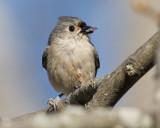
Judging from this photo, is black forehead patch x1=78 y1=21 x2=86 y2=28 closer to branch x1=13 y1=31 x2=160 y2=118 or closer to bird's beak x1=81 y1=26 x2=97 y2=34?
bird's beak x1=81 y1=26 x2=97 y2=34

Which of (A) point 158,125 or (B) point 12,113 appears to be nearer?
(A) point 158,125

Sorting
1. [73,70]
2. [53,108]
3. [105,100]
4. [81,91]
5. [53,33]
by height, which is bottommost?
[105,100]

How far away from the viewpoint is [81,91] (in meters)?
3.89

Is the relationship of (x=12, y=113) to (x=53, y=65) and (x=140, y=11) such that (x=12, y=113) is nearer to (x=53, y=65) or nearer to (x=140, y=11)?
(x=53, y=65)

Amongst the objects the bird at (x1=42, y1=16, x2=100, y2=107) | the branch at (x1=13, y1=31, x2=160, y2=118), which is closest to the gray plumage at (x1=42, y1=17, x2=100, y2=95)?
the bird at (x1=42, y1=16, x2=100, y2=107)

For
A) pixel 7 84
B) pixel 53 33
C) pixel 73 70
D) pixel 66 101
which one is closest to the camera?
pixel 66 101

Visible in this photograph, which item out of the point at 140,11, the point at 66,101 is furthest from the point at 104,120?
the point at 66,101

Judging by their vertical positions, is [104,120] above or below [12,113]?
below

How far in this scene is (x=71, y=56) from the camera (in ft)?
20.1

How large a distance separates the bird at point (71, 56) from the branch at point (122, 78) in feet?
7.35

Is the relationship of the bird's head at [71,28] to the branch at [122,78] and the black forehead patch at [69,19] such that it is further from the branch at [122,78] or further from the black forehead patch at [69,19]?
the branch at [122,78]

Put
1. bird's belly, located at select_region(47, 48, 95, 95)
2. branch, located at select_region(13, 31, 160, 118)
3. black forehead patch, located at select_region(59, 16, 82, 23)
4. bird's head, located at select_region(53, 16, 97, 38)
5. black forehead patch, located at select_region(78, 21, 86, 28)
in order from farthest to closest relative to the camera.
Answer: black forehead patch, located at select_region(59, 16, 82, 23) → black forehead patch, located at select_region(78, 21, 86, 28) → bird's head, located at select_region(53, 16, 97, 38) → bird's belly, located at select_region(47, 48, 95, 95) → branch, located at select_region(13, 31, 160, 118)

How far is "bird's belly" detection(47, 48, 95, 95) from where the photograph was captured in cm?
610

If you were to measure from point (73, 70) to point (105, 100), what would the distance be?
2599mm
